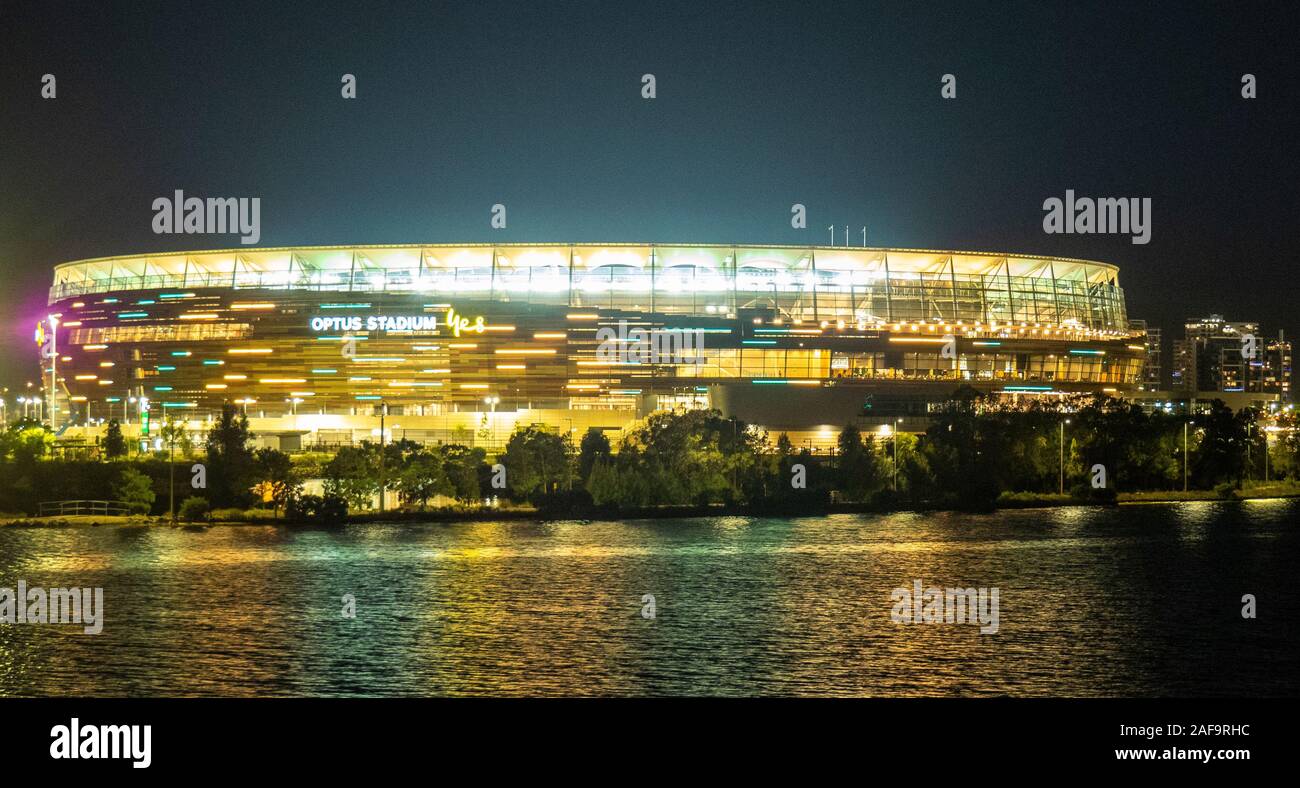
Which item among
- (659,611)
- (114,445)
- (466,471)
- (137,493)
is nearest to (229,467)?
(137,493)

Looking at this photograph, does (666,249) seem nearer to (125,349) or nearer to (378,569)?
(125,349)

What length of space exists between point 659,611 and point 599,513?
21.9 metres

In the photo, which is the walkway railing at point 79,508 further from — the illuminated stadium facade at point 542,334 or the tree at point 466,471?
the illuminated stadium facade at point 542,334

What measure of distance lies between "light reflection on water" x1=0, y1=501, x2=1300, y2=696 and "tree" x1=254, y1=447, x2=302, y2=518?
388cm

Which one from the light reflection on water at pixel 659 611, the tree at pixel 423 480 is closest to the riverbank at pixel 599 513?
the tree at pixel 423 480

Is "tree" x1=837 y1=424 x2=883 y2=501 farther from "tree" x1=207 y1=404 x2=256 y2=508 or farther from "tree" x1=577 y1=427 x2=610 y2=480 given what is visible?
"tree" x1=207 y1=404 x2=256 y2=508

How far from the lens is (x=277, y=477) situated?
2149 inches

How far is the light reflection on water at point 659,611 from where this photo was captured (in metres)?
26.2

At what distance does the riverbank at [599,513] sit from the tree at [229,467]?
2149 mm

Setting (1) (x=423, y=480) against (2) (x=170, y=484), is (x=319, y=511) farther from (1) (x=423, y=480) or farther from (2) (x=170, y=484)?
(2) (x=170, y=484)

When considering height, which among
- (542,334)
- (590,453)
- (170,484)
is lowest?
(170,484)
